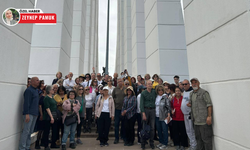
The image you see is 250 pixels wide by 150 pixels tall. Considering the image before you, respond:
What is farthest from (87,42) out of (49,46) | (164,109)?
(164,109)

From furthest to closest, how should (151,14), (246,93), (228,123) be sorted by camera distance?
1. (151,14)
2. (228,123)
3. (246,93)

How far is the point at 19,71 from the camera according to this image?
14.5ft

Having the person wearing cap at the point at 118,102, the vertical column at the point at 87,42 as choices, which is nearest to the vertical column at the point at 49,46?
the person wearing cap at the point at 118,102

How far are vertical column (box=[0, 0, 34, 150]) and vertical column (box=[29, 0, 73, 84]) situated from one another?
3.47 m

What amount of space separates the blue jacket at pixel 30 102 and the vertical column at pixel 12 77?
229 millimetres

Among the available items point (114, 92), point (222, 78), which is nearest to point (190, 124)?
point (222, 78)

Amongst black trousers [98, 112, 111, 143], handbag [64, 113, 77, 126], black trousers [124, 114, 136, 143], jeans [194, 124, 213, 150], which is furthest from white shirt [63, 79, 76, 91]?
jeans [194, 124, 213, 150]

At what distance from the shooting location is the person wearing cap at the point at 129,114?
5410 mm

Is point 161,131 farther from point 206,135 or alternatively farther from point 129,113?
point 206,135

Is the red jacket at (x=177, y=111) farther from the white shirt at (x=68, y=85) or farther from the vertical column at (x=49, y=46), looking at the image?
the vertical column at (x=49, y=46)

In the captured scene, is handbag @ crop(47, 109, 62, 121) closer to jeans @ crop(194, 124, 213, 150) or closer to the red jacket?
the red jacket

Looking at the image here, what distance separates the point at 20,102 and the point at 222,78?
533 cm

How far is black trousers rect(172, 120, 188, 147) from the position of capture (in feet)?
16.2

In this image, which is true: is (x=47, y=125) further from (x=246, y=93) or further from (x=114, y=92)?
(x=246, y=93)
